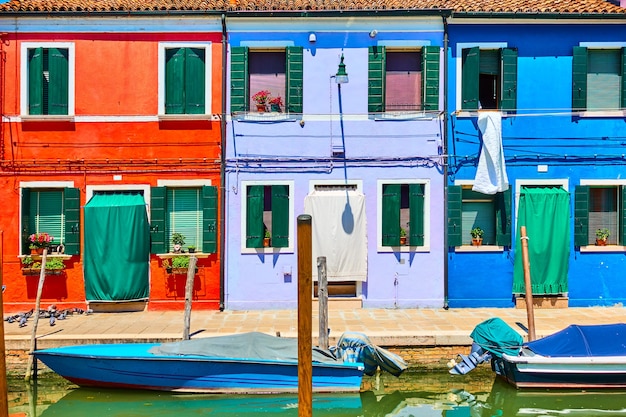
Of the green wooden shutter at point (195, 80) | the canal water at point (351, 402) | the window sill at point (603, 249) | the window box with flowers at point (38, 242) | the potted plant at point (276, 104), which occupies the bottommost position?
the canal water at point (351, 402)

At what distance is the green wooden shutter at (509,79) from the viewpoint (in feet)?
48.7

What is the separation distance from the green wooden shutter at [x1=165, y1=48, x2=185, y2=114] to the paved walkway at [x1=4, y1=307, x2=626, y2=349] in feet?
15.3

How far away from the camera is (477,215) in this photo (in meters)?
15.3

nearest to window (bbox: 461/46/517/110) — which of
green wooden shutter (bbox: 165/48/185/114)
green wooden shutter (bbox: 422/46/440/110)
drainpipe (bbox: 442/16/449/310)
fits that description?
drainpipe (bbox: 442/16/449/310)

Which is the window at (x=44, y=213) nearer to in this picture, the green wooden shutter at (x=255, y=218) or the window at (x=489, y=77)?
the green wooden shutter at (x=255, y=218)

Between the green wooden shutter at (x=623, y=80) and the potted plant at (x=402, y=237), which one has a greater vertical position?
the green wooden shutter at (x=623, y=80)

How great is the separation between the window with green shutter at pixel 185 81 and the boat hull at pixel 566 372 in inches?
340

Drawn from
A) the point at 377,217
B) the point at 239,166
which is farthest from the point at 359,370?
the point at 239,166

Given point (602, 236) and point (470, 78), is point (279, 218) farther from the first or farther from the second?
point (602, 236)

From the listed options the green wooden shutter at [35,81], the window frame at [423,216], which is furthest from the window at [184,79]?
the window frame at [423,216]

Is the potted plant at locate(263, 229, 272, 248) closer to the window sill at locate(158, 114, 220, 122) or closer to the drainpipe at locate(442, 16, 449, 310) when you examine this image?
the window sill at locate(158, 114, 220, 122)

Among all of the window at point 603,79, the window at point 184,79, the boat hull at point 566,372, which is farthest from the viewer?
the window at point 603,79

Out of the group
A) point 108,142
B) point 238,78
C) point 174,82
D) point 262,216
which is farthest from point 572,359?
point 108,142

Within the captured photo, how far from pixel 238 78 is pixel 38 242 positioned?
5815 mm
